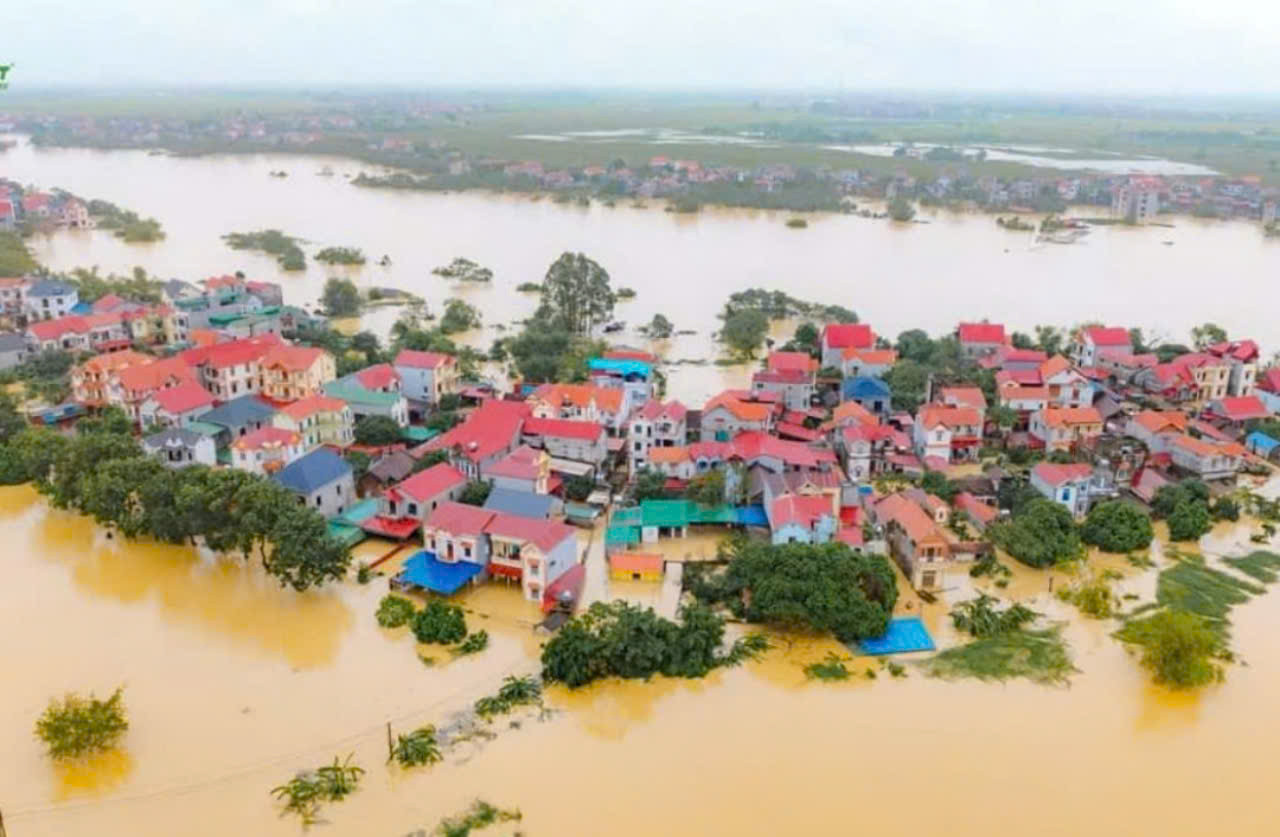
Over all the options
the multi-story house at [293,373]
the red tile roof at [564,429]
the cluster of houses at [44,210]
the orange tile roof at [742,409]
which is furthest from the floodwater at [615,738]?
the cluster of houses at [44,210]

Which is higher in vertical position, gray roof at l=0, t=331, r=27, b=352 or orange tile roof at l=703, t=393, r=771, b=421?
orange tile roof at l=703, t=393, r=771, b=421

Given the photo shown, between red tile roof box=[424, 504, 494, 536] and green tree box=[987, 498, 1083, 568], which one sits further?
green tree box=[987, 498, 1083, 568]

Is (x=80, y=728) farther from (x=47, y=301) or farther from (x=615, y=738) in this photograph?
(x=47, y=301)

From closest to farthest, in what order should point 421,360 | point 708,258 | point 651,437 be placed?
1. point 651,437
2. point 421,360
3. point 708,258

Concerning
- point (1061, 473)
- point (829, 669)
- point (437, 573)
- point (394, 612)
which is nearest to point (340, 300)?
point (437, 573)

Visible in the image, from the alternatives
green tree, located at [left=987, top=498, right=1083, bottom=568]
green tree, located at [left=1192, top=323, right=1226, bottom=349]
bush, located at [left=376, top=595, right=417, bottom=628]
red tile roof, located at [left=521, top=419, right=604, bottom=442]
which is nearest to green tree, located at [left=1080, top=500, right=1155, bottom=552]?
green tree, located at [left=987, top=498, right=1083, bottom=568]

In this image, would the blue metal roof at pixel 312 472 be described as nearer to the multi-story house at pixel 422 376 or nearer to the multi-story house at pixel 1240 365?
the multi-story house at pixel 422 376

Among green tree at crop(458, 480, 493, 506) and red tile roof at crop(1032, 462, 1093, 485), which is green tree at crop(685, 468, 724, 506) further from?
red tile roof at crop(1032, 462, 1093, 485)
